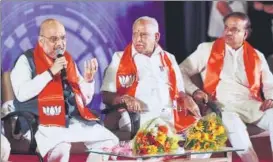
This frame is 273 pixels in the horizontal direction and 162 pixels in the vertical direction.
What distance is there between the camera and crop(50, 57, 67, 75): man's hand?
15.9 ft

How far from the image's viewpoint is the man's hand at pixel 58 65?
15.9ft

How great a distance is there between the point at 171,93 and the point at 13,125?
129 centimetres

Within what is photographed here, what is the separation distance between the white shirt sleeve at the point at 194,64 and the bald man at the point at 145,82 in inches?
2.0

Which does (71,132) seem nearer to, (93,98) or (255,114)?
(93,98)

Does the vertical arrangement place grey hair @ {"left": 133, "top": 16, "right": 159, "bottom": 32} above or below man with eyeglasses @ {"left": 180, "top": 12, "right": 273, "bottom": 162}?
above

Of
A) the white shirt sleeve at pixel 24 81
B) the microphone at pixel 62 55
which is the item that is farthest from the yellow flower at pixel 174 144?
the white shirt sleeve at pixel 24 81

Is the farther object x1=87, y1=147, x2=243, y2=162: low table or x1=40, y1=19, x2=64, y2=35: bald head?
x1=40, y1=19, x2=64, y2=35: bald head

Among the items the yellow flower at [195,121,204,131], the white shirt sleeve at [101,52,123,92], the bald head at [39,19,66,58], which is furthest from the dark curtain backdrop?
the bald head at [39,19,66,58]

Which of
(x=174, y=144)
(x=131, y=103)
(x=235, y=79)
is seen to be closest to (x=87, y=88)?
(x=131, y=103)

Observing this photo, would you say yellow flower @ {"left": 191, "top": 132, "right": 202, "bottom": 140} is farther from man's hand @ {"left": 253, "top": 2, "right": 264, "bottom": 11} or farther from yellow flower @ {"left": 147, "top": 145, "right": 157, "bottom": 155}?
man's hand @ {"left": 253, "top": 2, "right": 264, "bottom": 11}

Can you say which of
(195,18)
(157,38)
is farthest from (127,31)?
(195,18)

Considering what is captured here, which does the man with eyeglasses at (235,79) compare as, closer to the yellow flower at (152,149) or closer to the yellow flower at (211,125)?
the yellow flower at (211,125)

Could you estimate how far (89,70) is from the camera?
495cm

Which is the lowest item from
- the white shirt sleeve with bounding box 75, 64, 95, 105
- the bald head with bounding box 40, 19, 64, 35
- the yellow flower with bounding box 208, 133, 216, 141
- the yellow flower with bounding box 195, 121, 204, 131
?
the yellow flower with bounding box 208, 133, 216, 141
